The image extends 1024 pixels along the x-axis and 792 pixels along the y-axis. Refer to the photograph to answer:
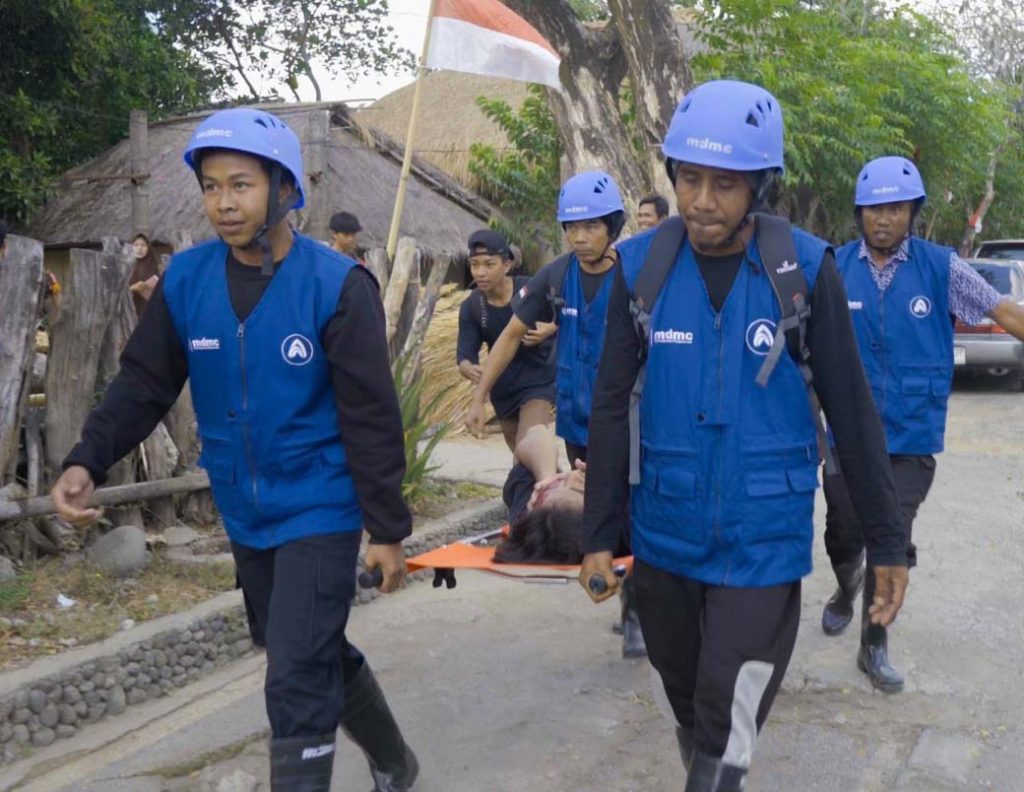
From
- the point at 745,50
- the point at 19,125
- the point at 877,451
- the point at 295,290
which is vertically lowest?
the point at 877,451

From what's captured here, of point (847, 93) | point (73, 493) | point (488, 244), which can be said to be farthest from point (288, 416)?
point (847, 93)

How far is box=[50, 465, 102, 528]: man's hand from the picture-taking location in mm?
3477

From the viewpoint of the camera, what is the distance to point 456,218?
21.7 m

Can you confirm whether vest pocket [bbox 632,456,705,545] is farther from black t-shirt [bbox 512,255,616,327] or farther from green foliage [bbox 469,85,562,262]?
green foliage [bbox 469,85,562,262]

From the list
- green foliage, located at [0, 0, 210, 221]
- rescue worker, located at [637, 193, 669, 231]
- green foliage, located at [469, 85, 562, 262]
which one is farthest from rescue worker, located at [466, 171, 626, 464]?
green foliage, located at [469, 85, 562, 262]

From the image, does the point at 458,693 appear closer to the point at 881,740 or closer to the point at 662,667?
the point at 881,740

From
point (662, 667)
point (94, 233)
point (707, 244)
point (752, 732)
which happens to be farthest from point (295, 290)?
point (94, 233)

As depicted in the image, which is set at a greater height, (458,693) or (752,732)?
(752,732)

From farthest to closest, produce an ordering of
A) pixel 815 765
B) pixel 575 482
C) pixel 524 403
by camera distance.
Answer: pixel 524 403
pixel 575 482
pixel 815 765

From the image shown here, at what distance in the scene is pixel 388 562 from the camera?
3.52 meters

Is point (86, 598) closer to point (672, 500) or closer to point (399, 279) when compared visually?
point (399, 279)

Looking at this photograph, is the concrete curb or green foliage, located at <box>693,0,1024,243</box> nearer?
the concrete curb

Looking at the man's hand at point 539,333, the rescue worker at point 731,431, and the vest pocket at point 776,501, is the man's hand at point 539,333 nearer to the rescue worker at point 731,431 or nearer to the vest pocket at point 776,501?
the rescue worker at point 731,431

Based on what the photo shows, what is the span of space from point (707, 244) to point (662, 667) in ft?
3.57
